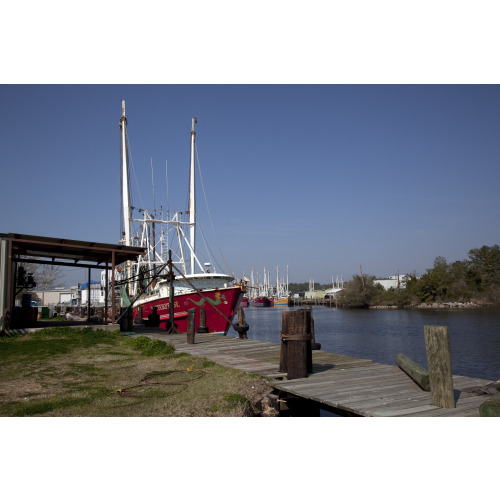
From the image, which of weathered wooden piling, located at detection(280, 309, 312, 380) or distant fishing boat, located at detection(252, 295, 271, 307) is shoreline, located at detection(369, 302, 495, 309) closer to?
distant fishing boat, located at detection(252, 295, 271, 307)

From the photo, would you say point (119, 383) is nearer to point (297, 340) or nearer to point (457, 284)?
point (297, 340)

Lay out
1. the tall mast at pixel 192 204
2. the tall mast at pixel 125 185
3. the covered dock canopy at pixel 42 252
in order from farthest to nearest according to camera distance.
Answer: the tall mast at pixel 192 204, the tall mast at pixel 125 185, the covered dock canopy at pixel 42 252

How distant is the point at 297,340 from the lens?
25.3 feet

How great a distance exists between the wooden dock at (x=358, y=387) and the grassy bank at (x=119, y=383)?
25.5 inches

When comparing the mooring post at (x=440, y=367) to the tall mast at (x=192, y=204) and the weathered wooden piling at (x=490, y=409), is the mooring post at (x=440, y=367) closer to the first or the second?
the weathered wooden piling at (x=490, y=409)

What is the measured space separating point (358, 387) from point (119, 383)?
3996 mm

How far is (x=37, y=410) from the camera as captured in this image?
5629mm

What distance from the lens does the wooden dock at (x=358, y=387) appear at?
539 cm

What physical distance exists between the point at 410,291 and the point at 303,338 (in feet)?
272

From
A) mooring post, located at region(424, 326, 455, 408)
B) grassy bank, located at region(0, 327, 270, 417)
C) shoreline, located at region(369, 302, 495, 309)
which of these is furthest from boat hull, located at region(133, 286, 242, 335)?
shoreline, located at region(369, 302, 495, 309)

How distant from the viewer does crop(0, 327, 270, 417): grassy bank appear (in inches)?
224

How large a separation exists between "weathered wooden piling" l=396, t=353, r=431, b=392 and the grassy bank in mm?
2363

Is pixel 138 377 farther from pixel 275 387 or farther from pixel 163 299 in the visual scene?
pixel 163 299

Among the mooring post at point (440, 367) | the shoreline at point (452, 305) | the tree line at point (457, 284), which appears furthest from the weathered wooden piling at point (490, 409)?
the tree line at point (457, 284)
